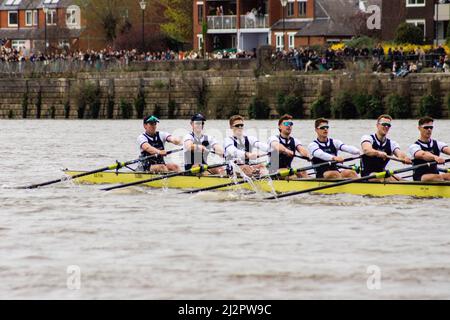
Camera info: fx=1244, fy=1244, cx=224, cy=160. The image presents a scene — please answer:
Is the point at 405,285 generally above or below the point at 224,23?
below

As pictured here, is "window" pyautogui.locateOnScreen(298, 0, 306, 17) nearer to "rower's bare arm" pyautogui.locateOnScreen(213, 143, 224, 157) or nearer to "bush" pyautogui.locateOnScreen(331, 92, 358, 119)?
"bush" pyautogui.locateOnScreen(331, 92, 358, 119)

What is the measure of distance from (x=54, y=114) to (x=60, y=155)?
25353 mm

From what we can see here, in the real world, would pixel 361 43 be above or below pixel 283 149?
above

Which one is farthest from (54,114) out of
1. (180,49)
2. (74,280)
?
(74,280)

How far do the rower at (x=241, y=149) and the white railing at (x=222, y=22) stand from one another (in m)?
51.3

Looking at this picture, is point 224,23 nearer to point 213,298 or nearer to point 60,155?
point 60,155

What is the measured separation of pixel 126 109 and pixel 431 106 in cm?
1633

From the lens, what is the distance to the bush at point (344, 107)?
52.0m

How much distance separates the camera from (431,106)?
50.2 metres

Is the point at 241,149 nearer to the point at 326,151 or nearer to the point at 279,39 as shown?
the point at 326,151

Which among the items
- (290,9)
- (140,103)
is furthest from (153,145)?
(290,9)

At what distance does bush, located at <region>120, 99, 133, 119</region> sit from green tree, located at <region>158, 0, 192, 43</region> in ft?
74.8

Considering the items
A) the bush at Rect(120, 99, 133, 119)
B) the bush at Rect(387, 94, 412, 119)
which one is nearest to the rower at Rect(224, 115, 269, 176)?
the bush at Rect(387, 94, 412, 119)

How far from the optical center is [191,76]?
192ft
